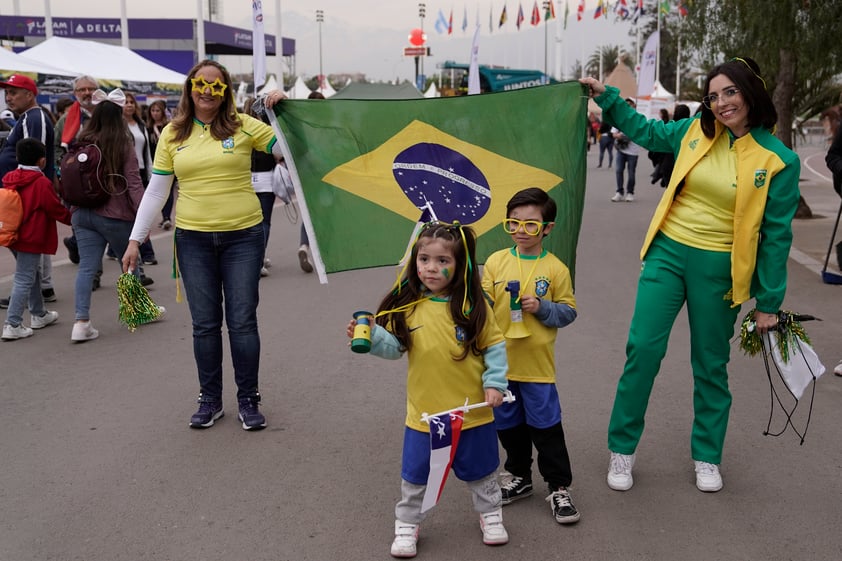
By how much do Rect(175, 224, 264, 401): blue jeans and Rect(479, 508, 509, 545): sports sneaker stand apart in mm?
1913

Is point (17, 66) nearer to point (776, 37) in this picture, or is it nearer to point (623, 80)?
point (776, 37)

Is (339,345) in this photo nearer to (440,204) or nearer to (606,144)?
(440,204)

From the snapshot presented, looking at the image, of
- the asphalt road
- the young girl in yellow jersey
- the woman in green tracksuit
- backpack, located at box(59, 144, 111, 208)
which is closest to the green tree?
the asphalt road

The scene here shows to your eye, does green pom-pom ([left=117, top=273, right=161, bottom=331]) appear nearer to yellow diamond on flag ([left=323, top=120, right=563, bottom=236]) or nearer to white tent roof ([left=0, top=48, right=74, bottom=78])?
yellow diamond on flag ([left=323, top=120, right=563, bottom=236])

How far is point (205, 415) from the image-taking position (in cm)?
509

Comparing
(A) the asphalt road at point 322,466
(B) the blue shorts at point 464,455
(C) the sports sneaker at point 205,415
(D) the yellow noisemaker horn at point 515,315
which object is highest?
(D) the yellow noisemaker horn at point 515,315

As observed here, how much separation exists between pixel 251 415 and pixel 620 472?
2071 millimetres

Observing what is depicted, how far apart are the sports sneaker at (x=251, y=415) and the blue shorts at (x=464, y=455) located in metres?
1.67

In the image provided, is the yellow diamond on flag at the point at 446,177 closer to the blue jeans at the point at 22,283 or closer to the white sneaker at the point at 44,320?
the blue jeans at the point at 22,283

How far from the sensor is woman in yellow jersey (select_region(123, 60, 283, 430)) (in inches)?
191

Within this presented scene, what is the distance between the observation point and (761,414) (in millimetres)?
5230

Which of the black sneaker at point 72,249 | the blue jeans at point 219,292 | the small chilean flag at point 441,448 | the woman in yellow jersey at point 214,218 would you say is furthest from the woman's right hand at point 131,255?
the black sneaker at point 72,249

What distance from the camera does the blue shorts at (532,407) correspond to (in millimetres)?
3877

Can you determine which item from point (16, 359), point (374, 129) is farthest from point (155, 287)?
point (374, 129)
